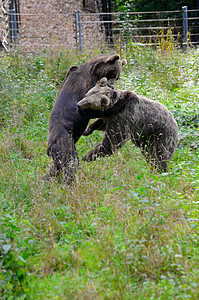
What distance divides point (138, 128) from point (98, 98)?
42.4 inches

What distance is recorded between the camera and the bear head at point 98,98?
520 cm

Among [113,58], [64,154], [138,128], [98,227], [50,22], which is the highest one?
[50,22]

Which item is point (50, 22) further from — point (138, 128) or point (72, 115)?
point (72, 115)

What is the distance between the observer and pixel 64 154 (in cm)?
540

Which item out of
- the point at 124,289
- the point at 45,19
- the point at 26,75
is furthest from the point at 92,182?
the point at 45,19

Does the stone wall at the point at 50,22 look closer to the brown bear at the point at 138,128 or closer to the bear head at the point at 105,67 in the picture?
the brown bear at the point at 138,128

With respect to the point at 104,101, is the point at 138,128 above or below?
below

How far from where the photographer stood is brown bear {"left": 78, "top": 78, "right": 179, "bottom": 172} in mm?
5637

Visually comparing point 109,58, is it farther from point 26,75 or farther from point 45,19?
point 45,19

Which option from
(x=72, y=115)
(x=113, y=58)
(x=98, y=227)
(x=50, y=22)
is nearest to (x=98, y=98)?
(x=72, y=115)

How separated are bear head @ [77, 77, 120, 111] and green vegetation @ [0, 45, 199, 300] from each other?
850mm

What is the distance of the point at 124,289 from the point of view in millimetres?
3113

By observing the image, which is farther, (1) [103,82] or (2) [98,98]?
(1) [103,82]

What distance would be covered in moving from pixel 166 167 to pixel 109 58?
192cm
